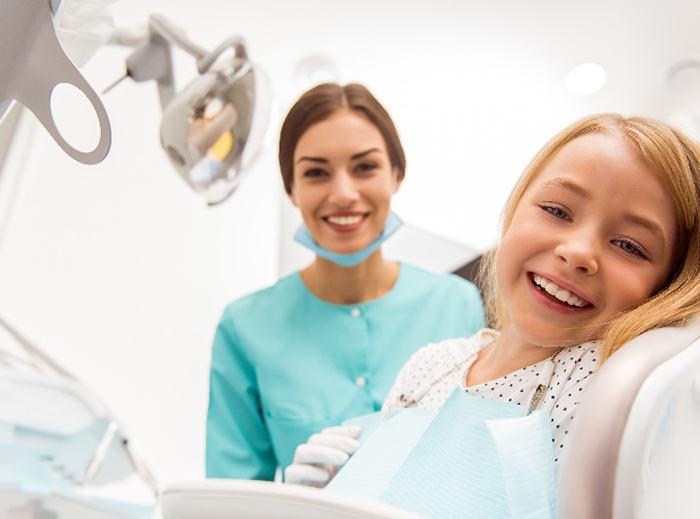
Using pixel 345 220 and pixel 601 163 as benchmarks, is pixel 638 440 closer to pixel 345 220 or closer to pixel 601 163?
pixel 601 163

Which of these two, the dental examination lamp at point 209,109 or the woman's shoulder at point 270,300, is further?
the woman's shoulder at point 270,300

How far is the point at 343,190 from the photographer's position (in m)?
1.48

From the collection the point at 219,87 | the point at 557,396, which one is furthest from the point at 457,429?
the point at 219,87

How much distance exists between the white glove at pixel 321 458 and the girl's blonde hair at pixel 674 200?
0.35 m

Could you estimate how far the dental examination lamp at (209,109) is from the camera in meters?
1.15

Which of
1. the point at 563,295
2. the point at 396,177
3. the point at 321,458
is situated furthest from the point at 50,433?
the point at 396,177

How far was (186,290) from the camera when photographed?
7.16ft

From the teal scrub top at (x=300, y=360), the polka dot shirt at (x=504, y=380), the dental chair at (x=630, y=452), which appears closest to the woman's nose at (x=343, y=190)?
the teal scrub top at (x=300, y=360)

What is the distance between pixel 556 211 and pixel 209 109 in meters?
0.55

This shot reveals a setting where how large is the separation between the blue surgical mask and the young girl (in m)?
0.67

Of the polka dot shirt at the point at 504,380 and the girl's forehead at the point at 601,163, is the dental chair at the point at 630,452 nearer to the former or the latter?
the polka dot shirt at the point at 504,380

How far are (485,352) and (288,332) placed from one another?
655 millimetres

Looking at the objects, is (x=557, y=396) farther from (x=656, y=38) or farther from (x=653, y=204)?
(x=656, y=38)

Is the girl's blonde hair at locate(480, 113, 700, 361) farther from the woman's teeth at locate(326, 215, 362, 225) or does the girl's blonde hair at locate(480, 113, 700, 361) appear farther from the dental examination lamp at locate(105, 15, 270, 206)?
the woman's teeth at locate(326, 215, 362, 225)
